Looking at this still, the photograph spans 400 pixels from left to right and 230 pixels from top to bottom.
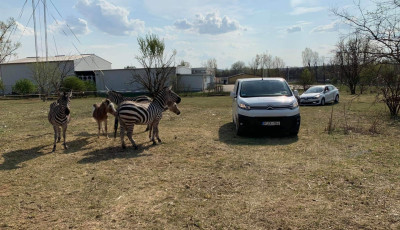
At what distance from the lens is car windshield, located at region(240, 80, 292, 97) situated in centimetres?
944

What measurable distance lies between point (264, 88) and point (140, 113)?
4.41 metres

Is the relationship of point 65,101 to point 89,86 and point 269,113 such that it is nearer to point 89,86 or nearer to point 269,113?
point 269,113

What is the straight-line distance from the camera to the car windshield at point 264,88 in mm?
9438

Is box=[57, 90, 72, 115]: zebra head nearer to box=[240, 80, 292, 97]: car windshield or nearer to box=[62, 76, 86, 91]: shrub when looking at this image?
box=[240, 80, 292, 97]: car windshield

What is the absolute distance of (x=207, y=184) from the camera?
16.6ft

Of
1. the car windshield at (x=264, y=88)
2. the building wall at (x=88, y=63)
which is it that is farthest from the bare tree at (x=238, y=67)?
the car windshield at (x=264, y=88)

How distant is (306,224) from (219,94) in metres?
37.2

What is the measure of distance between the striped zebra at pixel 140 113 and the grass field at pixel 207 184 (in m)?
0.60

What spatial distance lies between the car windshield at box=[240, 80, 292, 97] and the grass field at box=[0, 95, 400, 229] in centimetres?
153

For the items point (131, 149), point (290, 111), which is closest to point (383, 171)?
point (290, 111)

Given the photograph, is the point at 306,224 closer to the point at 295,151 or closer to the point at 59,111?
the point at 295,151

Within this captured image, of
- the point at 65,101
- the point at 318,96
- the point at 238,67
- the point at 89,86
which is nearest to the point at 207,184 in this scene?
the point at 65,101

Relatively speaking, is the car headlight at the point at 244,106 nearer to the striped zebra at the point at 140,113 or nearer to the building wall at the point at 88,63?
the striped zebra at the point at 140,113

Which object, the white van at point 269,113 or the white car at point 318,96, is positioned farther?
the white car at point 318,96
